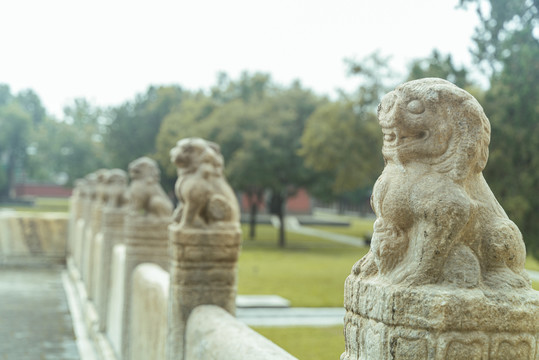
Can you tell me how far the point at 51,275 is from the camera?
61.8 feet

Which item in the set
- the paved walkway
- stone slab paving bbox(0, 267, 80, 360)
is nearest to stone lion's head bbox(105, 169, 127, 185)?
stone slab paving bbox(0, 267, 80, 360)

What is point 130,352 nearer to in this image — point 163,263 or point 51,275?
point 163,263

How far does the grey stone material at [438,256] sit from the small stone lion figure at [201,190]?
113 inches

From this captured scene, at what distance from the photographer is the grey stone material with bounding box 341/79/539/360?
→ 80.9 inches

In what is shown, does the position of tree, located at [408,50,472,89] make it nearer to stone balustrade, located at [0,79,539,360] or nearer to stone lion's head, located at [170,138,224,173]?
stone lion's head, located at [170,138,224,173]

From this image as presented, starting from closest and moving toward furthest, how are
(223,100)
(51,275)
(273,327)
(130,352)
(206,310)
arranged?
1. (206,310)
2. (130,352)
3. (273,327)
4. (51,275)
5. (223,100)

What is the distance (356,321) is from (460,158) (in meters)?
0.68

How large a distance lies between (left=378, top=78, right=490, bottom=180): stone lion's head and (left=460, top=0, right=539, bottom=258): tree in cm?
738

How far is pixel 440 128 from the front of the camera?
2.25 m

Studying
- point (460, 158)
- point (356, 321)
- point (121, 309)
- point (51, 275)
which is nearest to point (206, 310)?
point (356, 321)

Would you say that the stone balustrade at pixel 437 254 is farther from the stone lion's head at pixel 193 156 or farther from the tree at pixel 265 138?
the tree at pixel 265 138

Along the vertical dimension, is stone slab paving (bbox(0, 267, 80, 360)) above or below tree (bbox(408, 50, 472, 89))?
below

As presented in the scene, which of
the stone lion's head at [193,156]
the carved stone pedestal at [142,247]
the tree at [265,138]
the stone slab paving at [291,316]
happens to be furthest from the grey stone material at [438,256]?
the tree at [265,138]

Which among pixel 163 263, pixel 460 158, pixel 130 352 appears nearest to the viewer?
pixel 460 158
